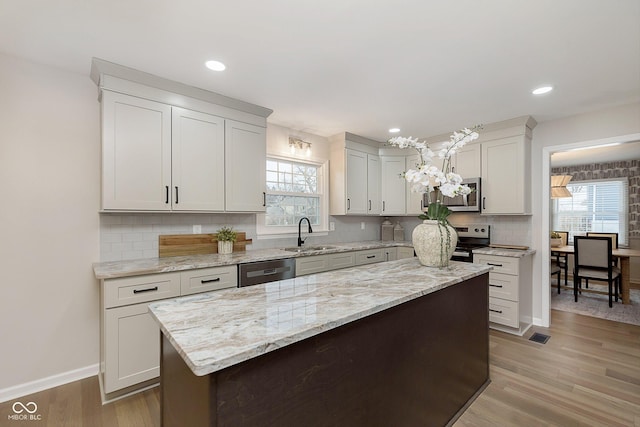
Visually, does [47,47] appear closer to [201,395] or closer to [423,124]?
[201,395]

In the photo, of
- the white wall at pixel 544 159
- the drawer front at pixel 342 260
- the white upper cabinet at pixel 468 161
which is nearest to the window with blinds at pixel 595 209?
the white wall at pixel 544 159

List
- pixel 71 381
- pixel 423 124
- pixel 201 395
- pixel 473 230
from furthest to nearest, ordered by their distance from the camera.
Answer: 1. pixel 473 230
2. pixel 423 124
3. pixel 71 381
4. pixel 201 395

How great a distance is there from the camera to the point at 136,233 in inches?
105

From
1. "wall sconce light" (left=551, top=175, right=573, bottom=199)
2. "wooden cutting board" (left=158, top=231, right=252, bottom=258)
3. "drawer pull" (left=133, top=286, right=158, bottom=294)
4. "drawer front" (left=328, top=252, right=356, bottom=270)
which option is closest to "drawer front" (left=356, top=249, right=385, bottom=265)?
"drawer front" (left=328, top=252, right=356, bottom=270)

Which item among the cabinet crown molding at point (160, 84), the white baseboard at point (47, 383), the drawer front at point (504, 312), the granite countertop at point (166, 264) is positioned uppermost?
the cabinet crown molding at point (160, 84)

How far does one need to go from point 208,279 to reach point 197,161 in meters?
1.09

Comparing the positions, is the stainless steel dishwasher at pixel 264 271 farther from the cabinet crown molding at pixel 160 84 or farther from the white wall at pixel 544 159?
the white wall at pixel 544 159

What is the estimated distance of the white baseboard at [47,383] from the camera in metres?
2.15

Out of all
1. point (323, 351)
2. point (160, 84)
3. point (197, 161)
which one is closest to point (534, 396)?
point (323, 351)

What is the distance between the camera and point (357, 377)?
126cm

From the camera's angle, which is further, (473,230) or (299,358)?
(473,230)

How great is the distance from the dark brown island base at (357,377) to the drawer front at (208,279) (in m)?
1.06

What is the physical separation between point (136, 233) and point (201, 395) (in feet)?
7.28

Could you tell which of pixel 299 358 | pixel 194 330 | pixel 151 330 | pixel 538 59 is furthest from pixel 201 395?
pixel 538 59
